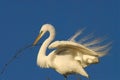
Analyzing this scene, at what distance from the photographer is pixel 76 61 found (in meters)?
15.7

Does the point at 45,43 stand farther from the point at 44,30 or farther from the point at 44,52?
the point at 44,30

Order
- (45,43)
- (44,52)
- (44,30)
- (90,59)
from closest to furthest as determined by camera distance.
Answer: (90,59), (44,52), (45,43), (44,30)

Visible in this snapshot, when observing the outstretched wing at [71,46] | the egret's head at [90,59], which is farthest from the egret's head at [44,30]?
the egret's head at [90,59]

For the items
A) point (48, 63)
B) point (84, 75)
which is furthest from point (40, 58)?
point (84, 75)

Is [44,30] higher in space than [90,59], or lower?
higher

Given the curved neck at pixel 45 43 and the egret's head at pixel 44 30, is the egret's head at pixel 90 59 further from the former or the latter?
the egret's head at pixel 44 30

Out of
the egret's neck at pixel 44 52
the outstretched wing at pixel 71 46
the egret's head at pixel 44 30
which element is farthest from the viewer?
the egret's head at pixel 44 30

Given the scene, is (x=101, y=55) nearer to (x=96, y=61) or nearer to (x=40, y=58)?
(x=96, y=61)

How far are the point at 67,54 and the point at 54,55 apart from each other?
1.03ft

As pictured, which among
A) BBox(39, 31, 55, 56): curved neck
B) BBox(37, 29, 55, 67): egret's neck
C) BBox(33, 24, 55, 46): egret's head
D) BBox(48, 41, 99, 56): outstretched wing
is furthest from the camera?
BBox(33, 24, 55, 46): egret's head

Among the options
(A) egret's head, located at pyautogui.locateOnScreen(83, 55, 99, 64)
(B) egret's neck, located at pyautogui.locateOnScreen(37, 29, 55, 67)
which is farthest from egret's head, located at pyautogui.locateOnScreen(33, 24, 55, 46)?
(A) egret's head, located at pyautogui.locateOnScreen(83, 55, 99, 64)

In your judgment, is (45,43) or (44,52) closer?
(44,52)

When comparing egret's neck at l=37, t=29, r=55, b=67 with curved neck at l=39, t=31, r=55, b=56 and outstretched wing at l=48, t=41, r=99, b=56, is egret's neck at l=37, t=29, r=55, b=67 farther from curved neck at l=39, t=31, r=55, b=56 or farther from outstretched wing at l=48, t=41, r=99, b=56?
outstretched wing at l=48, t=41, r=99, b=56

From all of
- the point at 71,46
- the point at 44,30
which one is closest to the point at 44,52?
the point at 44,30
